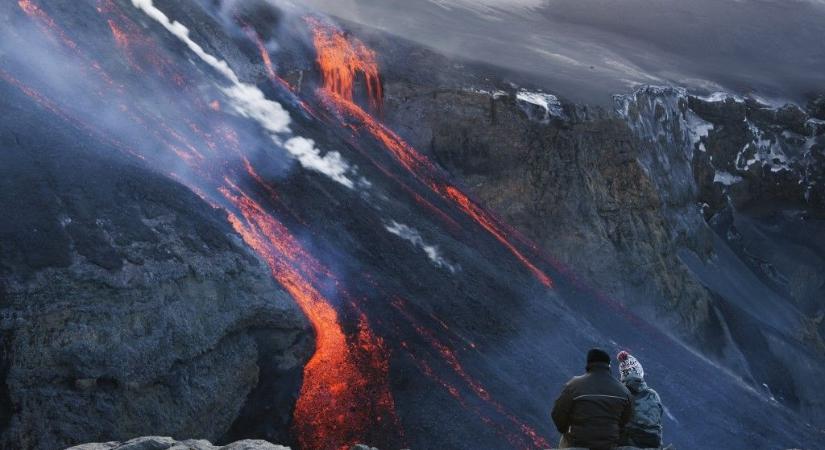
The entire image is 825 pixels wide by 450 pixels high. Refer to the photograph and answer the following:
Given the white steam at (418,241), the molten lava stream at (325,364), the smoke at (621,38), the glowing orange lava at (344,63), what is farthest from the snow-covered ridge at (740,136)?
the molten lava stream at (325,364)

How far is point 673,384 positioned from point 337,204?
25.8ft

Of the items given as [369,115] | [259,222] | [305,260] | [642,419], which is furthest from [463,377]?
[369,115]

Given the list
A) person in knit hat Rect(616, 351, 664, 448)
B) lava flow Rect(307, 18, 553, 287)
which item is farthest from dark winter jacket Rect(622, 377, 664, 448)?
lava flow Rect(307, 18, 553, 287)

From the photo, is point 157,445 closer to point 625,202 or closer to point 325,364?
point 325,364

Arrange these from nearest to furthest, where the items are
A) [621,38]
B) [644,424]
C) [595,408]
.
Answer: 1. [595,408]
2. [644,424]
3. [621,38]

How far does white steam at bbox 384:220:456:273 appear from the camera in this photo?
1623cm

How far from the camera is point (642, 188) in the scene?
22797 mm

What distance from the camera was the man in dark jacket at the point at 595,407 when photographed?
7.40 meters

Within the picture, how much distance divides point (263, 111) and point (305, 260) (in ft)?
15.4

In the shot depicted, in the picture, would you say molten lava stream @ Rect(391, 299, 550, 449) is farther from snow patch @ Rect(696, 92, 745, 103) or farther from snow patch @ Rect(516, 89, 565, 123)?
snow patch @ Rect(696, 92, 745, 103)

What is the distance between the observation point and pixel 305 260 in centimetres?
1398

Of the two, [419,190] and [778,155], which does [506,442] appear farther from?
[778,155]

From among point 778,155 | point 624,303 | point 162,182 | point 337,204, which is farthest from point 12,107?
point 778,155

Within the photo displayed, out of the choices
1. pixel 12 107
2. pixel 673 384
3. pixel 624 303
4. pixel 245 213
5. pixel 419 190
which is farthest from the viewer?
pixel 624 303
